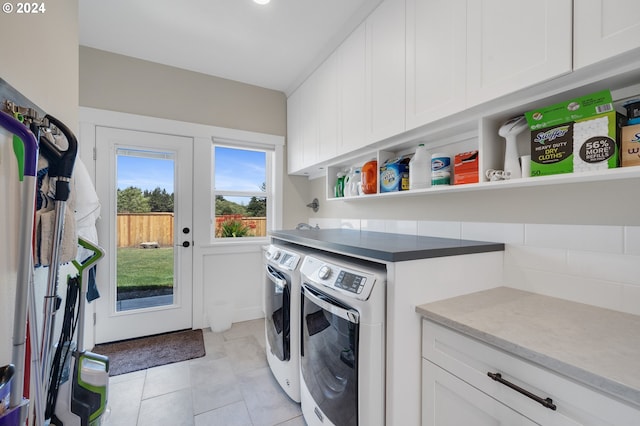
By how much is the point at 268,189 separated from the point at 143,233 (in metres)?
1.33

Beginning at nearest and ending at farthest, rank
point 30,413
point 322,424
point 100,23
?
point 30,413, point 322,424, point 100,23

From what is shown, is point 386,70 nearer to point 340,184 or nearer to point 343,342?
point 340,184

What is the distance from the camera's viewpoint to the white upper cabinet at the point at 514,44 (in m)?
0.92

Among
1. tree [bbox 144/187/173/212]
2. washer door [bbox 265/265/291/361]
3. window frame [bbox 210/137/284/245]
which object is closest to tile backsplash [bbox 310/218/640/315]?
washer door [bbox 265/265/291/361]

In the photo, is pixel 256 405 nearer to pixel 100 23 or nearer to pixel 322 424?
pixel 322 424

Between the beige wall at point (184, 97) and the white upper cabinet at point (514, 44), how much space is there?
A: 2.29m

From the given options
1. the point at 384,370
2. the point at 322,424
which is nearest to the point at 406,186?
the point at 384,370

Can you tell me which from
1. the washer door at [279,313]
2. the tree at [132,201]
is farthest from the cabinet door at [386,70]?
the tree at [132,201]

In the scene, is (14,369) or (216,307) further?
(216,307)

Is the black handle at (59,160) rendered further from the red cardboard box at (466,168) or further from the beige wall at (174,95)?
the beige wall at (174,95)

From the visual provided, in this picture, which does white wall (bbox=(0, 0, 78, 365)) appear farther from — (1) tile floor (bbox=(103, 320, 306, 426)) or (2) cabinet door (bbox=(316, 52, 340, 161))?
(2) cabinet door (bbox=(316, 52, 340, 161))

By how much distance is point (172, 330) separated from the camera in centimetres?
267

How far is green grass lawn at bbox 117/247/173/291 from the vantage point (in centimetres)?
253

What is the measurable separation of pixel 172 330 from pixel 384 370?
7.87 ft
